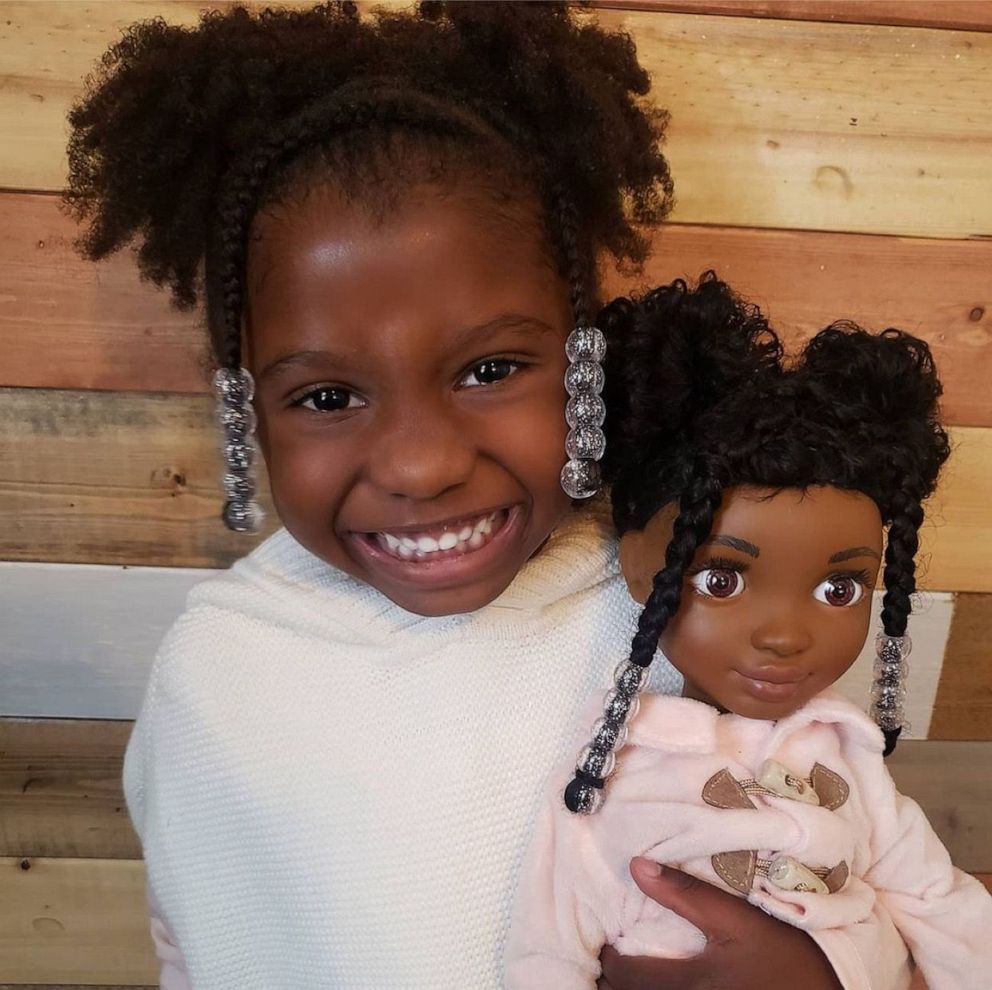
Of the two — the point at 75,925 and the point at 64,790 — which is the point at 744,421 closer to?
the point at 64,790

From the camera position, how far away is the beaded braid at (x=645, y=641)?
0.67 metres

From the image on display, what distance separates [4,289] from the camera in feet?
3.35

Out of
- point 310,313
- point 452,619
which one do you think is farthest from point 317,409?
point 452,619

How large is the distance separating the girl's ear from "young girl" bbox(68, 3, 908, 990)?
6cm

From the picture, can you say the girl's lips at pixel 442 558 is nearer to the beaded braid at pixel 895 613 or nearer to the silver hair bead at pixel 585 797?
the silver hair bead at pixel 585 797

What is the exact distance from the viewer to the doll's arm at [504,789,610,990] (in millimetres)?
733

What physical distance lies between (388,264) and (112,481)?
1.97 ft

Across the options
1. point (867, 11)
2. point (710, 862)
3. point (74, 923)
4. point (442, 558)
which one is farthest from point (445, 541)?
point (74, 923)

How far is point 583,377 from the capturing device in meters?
0.75

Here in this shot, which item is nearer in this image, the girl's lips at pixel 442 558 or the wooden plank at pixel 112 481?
the girl's lips at pixel 442 558

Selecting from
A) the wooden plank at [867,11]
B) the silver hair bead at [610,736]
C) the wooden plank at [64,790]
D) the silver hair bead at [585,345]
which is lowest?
the wooden plank at [64,790]

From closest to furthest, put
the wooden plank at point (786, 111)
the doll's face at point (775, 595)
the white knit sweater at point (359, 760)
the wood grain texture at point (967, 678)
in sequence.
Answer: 1. the doll's face at point (775, 595)
2. the white knit sweater at point (359, 760)
3. the wooden plank at point (786, 111)
4. the wood grain texture at point (967, 678)

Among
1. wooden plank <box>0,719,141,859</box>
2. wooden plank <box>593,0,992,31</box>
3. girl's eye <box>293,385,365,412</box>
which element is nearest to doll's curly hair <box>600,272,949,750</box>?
girl's eye <box>293,385,365,412</box>

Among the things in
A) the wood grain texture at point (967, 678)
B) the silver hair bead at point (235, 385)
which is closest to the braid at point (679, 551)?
the silver hair bead at point (235, 385)
